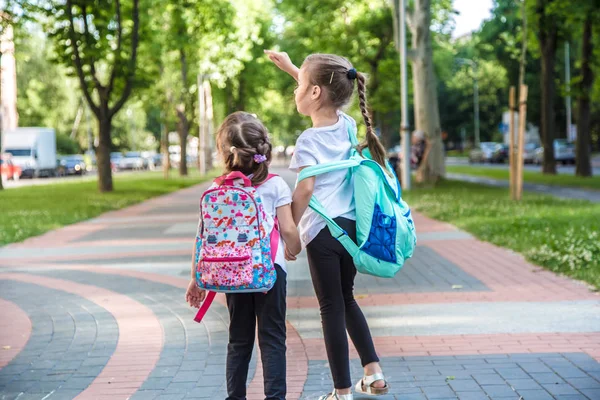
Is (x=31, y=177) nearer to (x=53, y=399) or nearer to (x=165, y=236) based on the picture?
(x=165, y=236)

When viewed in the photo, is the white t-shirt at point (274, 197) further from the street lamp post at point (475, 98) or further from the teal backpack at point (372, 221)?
the street lamp post at point (475, 98)

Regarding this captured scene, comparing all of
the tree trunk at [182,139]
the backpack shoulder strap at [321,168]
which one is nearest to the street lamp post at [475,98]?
the tree trunk at [182,139]

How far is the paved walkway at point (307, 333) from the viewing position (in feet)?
16.4

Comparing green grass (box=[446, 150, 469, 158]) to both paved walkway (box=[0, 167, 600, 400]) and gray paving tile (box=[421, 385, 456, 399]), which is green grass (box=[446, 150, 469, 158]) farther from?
gray paving tile (box=[421, 385, 456, 399])

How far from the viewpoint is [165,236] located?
1459 centimetres

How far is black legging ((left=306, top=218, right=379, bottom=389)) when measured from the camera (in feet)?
13.8

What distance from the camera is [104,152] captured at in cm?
2856

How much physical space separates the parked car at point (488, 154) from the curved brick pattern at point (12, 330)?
54.8m

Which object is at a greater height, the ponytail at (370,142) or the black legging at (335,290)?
the ponytail at (370,142)

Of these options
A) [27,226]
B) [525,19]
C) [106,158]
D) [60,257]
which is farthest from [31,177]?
[60,257]

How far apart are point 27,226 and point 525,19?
20.1 metres

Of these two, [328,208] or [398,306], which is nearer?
[328,208]

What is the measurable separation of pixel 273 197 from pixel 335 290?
0.57 meters

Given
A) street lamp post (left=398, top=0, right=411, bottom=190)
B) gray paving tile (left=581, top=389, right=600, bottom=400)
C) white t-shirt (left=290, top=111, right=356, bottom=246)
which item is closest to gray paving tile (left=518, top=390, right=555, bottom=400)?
gray paving tile (left=581, top=389, right=600, bottom=400)
